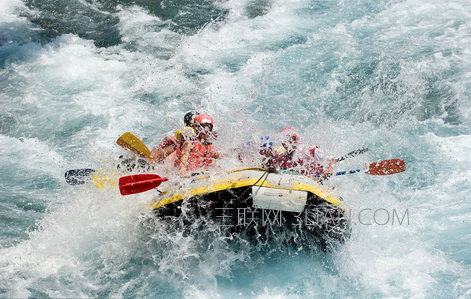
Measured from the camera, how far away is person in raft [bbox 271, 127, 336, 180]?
A: 448cm

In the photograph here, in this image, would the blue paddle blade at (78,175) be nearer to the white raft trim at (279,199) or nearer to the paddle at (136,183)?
the paddle at (136,183)

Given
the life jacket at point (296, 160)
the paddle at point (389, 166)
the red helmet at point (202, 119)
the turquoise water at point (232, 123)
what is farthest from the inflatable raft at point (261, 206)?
the paddle at point (389, 166)

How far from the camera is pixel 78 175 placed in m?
4.65

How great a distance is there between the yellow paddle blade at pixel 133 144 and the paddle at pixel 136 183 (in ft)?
2.32

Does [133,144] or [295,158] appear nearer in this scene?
[295,158]

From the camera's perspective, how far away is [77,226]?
4.38 meters

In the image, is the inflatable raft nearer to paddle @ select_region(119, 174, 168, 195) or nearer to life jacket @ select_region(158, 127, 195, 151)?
paddle @ select_region(119, 174, 168, 195)

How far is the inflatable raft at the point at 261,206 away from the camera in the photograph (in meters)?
3.83

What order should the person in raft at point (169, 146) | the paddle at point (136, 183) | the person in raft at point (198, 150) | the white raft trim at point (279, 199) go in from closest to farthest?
the white raft trim at point (279, 199), the paddle at point (136, 183), the person in raft at point (198, 150), the person in raft at point (169, 146)

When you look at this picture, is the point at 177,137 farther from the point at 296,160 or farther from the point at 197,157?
the point at 296,160

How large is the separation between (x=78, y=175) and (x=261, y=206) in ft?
7.66

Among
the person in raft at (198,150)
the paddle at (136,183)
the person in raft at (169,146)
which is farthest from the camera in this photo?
the person in raft at (169,146)

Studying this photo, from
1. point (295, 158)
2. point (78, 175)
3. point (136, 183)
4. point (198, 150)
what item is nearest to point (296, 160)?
point (295, 158)

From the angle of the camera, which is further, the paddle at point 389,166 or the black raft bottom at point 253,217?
the paddle at point 389,166
